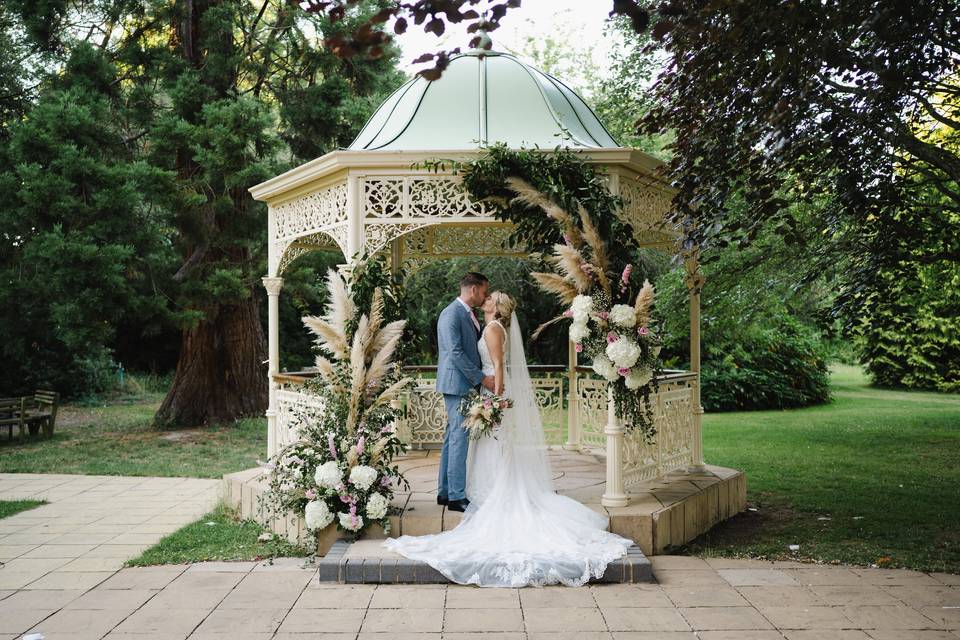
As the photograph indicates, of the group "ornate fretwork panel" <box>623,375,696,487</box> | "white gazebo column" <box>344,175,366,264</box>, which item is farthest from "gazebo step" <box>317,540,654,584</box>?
"white gazebo column" <box>344,175,366,264</box>

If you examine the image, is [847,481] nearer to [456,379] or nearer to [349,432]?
[456,379]

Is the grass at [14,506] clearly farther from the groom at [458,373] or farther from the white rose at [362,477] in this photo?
the groom at [458,373]

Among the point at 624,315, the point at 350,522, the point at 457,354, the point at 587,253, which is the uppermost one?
the point at 587,253

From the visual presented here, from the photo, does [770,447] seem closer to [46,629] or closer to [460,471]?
[460,471]

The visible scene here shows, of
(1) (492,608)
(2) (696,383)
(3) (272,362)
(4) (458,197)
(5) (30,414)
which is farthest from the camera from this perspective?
(5) (30,414)

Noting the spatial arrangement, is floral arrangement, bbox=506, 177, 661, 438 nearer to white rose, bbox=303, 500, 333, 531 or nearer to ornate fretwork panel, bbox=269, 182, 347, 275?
ornate fretwork panel, bbox=269, 182, 347, 275

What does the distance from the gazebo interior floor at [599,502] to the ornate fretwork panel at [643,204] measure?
8.00 feet

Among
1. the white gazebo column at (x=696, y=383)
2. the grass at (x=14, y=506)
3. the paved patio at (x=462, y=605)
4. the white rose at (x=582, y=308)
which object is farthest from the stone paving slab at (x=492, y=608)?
the grass at (x=14, y=506)

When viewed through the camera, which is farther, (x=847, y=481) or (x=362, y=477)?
(x=847, y=481)

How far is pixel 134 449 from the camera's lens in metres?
13.3

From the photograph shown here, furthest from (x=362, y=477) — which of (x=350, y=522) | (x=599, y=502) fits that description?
(x=599, y=502)

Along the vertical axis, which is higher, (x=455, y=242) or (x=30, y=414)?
(x=455, y=242)

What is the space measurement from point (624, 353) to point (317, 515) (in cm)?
273

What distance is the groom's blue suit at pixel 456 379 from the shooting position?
21.5ft
